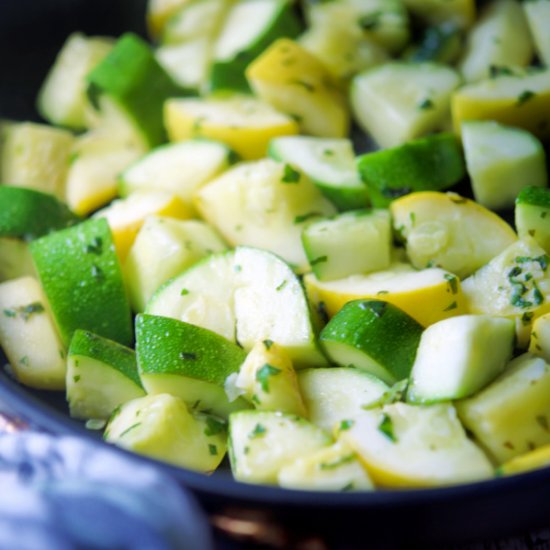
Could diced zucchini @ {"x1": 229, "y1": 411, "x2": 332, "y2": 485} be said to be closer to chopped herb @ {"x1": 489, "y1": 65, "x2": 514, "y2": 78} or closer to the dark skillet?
the dark skillet

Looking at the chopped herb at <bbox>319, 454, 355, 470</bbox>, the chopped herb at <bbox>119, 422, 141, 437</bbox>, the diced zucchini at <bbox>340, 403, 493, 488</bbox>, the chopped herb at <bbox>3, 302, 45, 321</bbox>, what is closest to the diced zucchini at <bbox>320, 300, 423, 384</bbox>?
the diced zucchini at <bbox>340, 403, 493, 488</bbox>

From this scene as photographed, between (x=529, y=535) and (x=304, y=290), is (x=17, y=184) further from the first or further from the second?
(x=529, y=535)

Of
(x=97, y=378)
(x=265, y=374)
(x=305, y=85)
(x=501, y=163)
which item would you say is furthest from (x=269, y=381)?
(x=305, y=85)

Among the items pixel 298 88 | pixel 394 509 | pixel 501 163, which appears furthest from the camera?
pixel 298 88

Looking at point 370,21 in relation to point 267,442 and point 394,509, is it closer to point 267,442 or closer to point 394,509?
point 267,442

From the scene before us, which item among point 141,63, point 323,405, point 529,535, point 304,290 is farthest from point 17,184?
point 529,535
